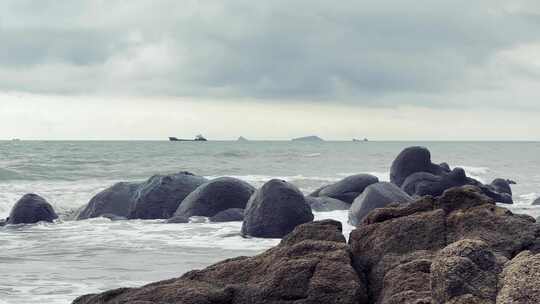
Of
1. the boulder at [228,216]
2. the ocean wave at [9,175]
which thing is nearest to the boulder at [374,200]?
the boulder at [228,216]

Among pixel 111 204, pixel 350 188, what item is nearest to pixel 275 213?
pixel 350 188

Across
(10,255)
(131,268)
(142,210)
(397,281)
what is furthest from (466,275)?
(142,210)

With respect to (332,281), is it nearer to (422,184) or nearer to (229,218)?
(229,218)

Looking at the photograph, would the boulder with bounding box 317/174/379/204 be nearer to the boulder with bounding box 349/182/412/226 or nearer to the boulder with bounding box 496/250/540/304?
the boulder with bounding box 349/182/412/226

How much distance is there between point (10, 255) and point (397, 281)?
944 centimetres

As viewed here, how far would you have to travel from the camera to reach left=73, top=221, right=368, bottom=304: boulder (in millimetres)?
6070

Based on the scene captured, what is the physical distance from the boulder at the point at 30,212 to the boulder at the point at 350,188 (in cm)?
849

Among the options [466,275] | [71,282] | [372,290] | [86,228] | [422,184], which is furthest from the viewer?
[422,184]

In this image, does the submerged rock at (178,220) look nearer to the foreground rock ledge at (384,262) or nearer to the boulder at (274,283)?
the foreground rock ledge at (384,262)

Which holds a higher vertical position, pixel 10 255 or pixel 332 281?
pixel 332 281

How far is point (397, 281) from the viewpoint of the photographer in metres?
5.91

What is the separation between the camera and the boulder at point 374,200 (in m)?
16.7

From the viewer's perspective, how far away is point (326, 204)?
68.5 ft

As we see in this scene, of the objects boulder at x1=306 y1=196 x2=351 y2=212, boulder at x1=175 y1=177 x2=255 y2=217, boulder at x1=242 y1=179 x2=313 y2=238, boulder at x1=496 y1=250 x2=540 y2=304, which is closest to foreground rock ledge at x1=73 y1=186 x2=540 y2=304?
boulder at x1=496 y1=250 x2=540 y2=304
